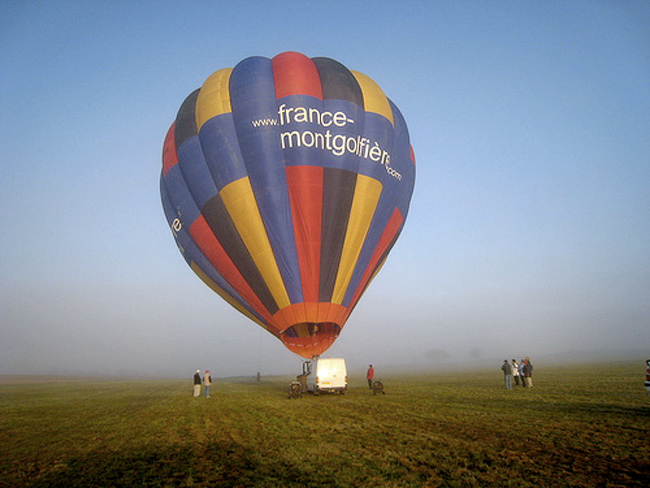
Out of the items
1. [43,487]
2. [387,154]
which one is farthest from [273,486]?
[387,154]

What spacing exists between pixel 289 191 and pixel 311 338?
7457 millimetres

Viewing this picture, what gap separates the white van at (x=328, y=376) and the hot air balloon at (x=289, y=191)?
0.73 metres

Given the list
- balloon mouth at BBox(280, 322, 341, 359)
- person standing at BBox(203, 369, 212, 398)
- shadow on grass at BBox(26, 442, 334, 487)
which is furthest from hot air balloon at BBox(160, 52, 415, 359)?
shadow on grass at BBox(26, 442, 334, 487)

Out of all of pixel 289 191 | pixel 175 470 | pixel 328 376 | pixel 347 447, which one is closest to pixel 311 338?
pixel 328 376

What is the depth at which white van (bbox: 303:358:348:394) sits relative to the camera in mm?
18391

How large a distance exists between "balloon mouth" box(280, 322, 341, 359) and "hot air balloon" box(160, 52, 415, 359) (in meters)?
0.06

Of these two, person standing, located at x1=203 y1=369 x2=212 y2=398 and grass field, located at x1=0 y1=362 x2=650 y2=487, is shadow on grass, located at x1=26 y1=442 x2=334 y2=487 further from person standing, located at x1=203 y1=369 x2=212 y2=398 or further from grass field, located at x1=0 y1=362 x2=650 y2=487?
person standing, located at x1=203 y1=369 x2=212 y2=398

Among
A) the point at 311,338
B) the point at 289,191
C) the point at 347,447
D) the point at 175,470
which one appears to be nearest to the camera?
the point at 175,470

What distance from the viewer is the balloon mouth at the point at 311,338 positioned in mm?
18438

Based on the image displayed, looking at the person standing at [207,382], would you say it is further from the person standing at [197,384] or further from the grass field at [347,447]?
the grass field at [347,447]

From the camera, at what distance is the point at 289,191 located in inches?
722

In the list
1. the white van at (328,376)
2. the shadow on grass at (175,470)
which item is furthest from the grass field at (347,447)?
the white van at (328,376)

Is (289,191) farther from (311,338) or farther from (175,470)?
(175,470)

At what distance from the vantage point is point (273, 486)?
540 cm
